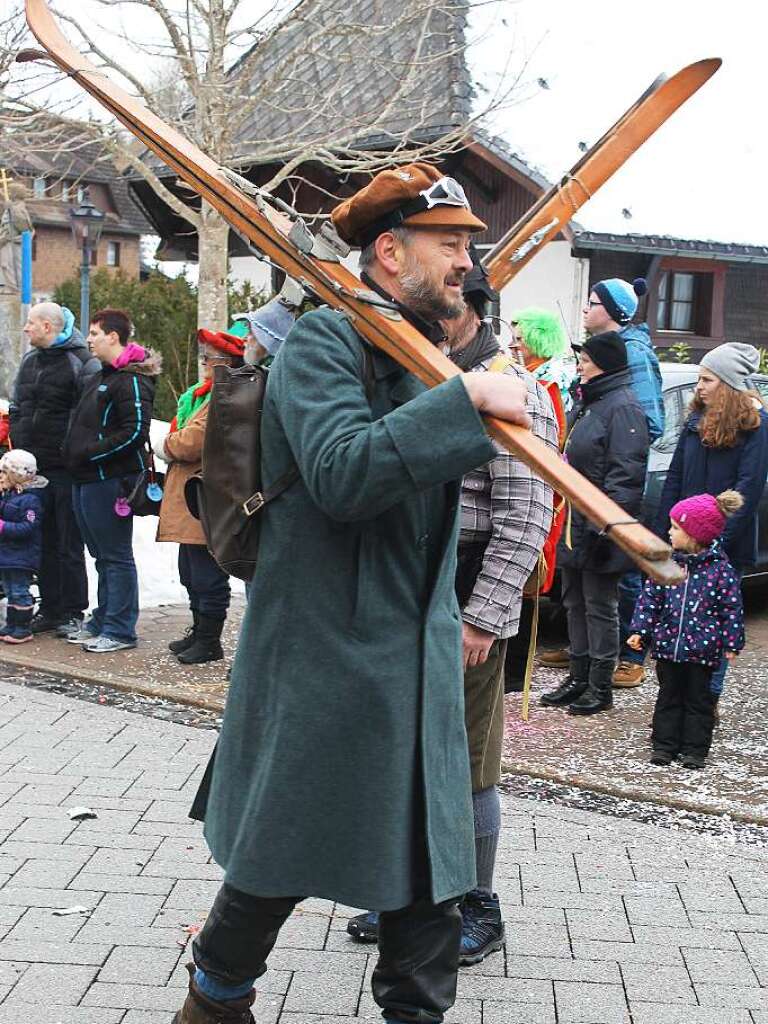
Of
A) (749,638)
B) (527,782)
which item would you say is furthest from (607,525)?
(749,638)

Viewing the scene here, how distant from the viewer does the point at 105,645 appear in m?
8.08

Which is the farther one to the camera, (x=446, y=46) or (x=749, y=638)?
(x=446, y=46)

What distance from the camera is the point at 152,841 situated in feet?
16.2

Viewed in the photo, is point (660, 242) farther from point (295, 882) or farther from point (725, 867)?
point (295, 882)

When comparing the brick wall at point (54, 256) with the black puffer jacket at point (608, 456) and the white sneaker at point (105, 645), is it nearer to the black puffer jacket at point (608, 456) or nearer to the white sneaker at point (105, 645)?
the white sneaker at point (105, 645)

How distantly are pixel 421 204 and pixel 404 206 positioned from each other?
4cm

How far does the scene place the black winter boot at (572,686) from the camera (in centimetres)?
710

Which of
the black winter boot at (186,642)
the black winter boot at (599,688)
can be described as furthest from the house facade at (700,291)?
the black winter boot at (599,688)

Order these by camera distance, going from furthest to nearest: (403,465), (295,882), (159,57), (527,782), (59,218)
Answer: (59,218)
(159,57)
(527,782)
(295,882)
(403,465)

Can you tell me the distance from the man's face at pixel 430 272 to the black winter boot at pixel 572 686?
14.6 ft

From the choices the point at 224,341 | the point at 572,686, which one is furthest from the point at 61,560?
the point at 572,686

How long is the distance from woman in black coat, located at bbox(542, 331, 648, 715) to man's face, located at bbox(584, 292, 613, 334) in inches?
14.8

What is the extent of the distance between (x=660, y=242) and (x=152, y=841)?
49.2ft

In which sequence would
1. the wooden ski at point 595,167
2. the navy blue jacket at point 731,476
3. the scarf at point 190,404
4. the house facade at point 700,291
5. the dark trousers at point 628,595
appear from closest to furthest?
the wooden ski at point 595,167
the navy blue jacket at point 731,476
the scarf at point 190,404
the dark trousers at point 628,595
the house facade at point 700,291
